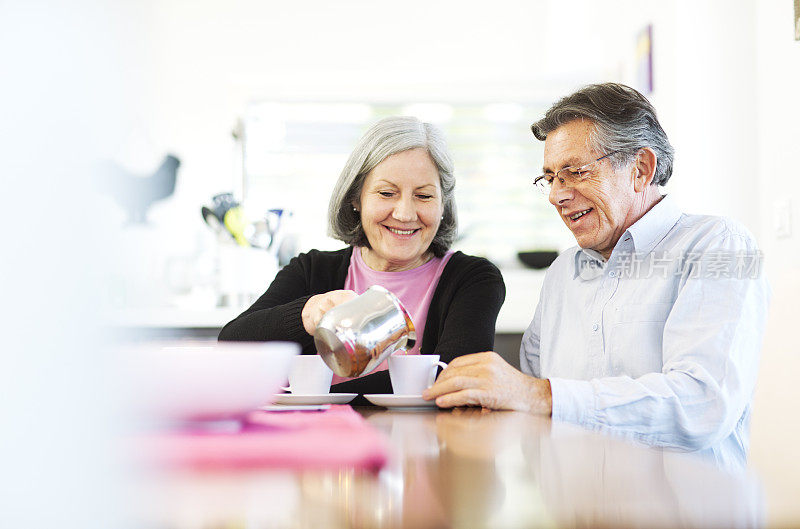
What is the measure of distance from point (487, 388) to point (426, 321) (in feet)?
1.95

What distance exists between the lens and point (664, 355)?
1.30m

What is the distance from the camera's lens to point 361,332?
3.18 feet

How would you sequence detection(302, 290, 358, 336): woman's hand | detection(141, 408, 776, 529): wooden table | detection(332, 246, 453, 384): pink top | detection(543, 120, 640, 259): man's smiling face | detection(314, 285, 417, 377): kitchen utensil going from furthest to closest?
detection(332, 246, 453, 384): pink top → detection(543, 120, 640, 259): man's smiling face → detection(302, 290, 358, 336): woman's hand → detection(314, 285, 417, 377): kitchen utensil → detection(141, 408, 776, 529): wooden table

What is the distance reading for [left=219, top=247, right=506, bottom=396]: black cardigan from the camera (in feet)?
4.60

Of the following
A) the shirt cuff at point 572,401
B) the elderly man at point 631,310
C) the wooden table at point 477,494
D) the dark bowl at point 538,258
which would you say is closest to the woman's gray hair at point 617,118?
the elderly man at point 631,310

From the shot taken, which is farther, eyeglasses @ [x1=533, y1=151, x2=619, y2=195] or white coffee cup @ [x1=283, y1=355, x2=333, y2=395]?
eyeglasses @ [x1=533, y1=151, x2=619, y2=195]

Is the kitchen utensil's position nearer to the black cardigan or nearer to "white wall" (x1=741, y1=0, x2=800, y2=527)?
the black cardigan

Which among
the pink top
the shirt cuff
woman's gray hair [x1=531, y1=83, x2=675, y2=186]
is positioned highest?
→ woman's gray hair [x1=531, y1=83, x2=675, y2=186]

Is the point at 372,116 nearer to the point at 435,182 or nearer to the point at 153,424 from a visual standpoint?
the point at 435,182

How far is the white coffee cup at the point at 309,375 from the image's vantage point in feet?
3.75

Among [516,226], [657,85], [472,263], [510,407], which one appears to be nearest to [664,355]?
[510,407]

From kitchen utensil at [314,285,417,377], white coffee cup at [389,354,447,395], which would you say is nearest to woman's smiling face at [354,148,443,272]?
white coffee cup at [389,354,447,395]

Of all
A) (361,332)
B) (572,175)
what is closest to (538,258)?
(572,175)

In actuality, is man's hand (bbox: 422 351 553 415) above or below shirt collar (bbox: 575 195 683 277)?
below
